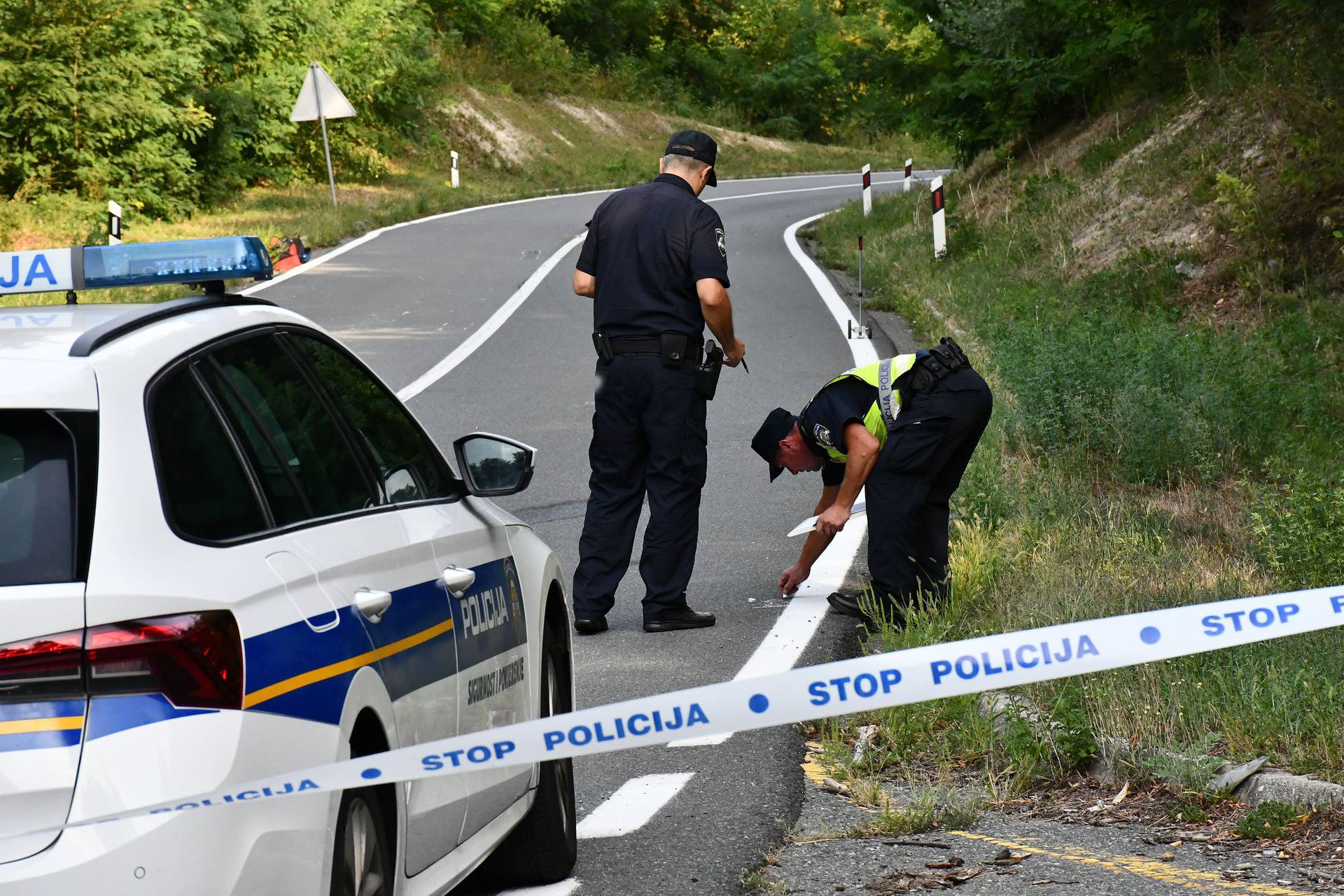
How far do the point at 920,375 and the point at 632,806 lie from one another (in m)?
2.54

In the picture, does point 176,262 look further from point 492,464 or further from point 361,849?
point 361,849

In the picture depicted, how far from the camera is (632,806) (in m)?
5.20

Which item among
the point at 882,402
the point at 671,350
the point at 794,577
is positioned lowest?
the point at 794,577

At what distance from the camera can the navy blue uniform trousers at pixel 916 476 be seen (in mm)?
7000

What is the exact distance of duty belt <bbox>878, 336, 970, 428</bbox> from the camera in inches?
277

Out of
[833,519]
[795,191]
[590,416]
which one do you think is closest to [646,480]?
[833,519]

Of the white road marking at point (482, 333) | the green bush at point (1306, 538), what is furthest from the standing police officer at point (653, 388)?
the white road marking at point (482, 333)

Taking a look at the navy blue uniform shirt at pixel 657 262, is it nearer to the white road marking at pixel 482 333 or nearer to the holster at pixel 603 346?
the holster at pixel 603 346

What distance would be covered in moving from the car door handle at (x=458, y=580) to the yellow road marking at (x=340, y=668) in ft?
0.30

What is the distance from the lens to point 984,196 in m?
22.1

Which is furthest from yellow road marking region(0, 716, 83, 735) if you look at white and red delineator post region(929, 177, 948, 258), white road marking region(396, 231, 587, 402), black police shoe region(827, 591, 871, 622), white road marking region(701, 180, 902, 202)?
white road marking region(701, 180, 902, 202)

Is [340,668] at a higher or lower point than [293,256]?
lower

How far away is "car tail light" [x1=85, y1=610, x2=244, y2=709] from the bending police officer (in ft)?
14.2

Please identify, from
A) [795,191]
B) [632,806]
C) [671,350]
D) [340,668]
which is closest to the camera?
[340,668]
